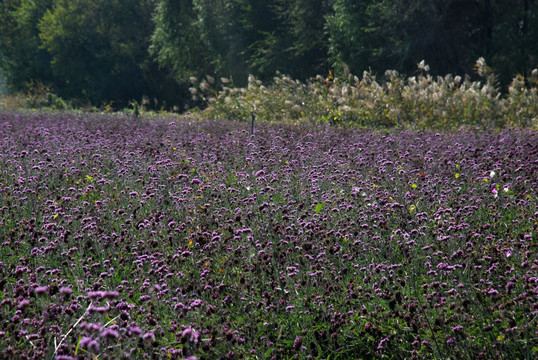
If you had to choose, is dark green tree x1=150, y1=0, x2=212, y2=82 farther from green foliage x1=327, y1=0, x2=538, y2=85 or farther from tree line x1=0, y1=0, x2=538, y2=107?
green foliage x1=327, y1=0, x2=538, y2=85

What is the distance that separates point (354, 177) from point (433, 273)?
3264 mm

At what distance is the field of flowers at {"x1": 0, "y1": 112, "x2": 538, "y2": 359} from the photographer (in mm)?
3537

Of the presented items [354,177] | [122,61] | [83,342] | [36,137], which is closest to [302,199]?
[354,177]

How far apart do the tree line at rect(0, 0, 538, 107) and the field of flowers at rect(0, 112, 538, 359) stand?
1086 cm

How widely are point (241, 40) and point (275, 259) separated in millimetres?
26802

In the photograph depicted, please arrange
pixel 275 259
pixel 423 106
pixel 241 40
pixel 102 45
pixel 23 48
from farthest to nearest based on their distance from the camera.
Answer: pixel 23 48, pixel 102 45, pixel 241 40, pixel 423 106, pixel 275 259

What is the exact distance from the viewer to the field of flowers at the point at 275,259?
3.54 meters

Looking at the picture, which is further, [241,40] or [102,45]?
[102,45]

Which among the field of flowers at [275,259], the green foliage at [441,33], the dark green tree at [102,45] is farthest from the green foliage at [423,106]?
the dark green tree at [102,45]

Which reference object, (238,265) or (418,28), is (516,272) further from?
(418,28)

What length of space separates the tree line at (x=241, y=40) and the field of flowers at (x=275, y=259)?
10.9 metres

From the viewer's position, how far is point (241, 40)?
30359 millimetres

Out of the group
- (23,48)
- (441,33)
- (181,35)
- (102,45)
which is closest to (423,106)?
(441,33)

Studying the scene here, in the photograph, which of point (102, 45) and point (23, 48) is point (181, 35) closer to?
point (102, 45)
